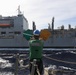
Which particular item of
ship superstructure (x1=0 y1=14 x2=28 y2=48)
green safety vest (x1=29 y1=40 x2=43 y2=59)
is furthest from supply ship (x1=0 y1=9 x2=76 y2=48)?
green safety vest (x1=29 y1=40 x2=43 y2=59)

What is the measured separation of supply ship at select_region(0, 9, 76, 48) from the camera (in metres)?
48.8

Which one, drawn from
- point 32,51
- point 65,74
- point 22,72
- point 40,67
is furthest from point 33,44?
point 22,72

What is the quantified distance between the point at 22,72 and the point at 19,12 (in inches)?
1503

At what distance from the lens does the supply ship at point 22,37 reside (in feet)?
160

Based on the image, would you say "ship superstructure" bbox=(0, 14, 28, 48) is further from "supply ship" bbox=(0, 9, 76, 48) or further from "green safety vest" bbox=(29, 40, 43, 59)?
"green safety vest" bbox=(29, 40, 43, 59)

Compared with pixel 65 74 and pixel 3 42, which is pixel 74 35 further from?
pixel 65 74

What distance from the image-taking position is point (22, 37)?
48.8 meters

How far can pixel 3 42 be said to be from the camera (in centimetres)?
4916

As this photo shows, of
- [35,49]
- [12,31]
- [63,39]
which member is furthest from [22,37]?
[35,49]

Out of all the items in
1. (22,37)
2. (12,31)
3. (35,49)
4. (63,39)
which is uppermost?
(12,31)

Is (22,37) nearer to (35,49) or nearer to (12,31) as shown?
(12,31)

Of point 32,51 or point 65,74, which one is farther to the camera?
point 65,74

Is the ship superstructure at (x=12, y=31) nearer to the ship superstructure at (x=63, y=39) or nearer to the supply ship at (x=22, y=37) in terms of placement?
the supply ship at (x=22, y=37)

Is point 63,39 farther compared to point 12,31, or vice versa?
point 12,31
